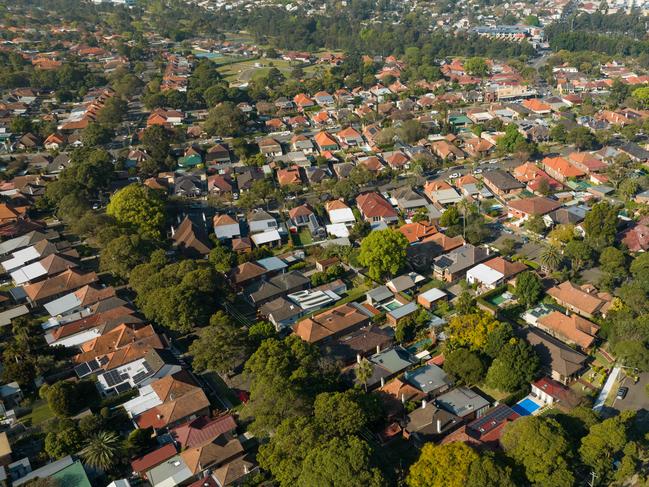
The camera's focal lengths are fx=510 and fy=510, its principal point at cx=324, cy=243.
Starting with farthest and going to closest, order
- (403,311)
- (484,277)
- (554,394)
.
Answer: (484,277) → (403,311) → (554,394)

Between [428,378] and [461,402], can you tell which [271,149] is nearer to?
[428,378]

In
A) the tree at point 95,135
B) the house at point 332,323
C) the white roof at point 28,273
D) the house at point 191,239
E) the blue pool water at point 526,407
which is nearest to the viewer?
the blue pool water at point 526,407

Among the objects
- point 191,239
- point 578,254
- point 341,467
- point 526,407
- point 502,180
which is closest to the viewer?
point 341,467

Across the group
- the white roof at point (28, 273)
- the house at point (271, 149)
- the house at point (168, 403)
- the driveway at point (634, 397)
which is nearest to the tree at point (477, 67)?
the house at point (271, 149)

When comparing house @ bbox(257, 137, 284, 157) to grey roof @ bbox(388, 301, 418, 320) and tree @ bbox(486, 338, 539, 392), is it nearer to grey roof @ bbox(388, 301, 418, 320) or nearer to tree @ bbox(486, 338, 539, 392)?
grey roof @ bbox(388, 301, 418, 320)

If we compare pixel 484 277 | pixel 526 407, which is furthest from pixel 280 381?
pixel 484 277

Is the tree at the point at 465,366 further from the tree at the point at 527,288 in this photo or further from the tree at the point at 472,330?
the tree at the point at 527,288

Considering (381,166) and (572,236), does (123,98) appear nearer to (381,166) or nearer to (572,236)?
(381,166)
